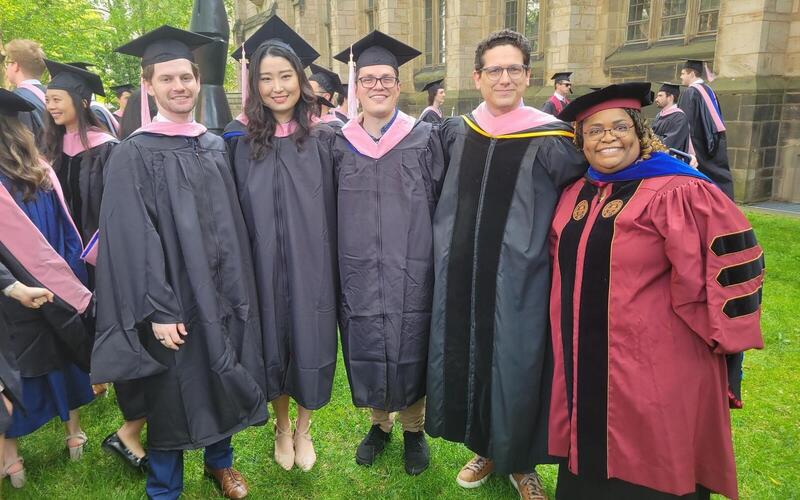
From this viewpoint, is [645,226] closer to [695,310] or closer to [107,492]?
[695,310]

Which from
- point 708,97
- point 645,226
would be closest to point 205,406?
point 645,226

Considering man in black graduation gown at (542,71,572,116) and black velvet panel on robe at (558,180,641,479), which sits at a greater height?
man in black graduation gown at (542,71,572,116)

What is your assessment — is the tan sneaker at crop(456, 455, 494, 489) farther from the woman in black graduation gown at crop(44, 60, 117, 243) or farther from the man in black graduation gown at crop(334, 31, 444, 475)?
the woman in black graduation gown at crop(44, 60, 117, 243)

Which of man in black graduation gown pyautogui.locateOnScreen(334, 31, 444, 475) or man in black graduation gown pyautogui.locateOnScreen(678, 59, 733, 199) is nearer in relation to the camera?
man in black graduation gown pyautogui.locateOnScreen(334, 31, 444, 475)

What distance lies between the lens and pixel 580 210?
224 centimetres

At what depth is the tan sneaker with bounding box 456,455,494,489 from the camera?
2971 millimetres

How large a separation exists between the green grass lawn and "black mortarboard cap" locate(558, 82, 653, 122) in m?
2.03

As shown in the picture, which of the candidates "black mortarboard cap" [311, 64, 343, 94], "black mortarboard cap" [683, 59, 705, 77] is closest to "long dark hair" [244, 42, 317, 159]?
"black mortarboard cap" [311, 64, 343, 94]

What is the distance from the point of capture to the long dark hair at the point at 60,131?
3.47m

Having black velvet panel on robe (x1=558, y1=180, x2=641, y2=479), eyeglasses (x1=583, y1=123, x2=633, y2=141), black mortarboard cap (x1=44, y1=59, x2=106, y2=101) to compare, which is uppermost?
black mortarboard cap (x1=44, y1=59, x2=106, y2=101)

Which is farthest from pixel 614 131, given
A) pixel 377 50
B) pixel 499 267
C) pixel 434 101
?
pixel 434 101

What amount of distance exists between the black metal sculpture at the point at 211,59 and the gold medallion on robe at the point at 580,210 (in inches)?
117

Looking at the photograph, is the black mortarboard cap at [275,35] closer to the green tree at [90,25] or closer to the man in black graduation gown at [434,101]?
the man in black graduation gown at [434,101]

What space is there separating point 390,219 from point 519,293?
0.73 meters
